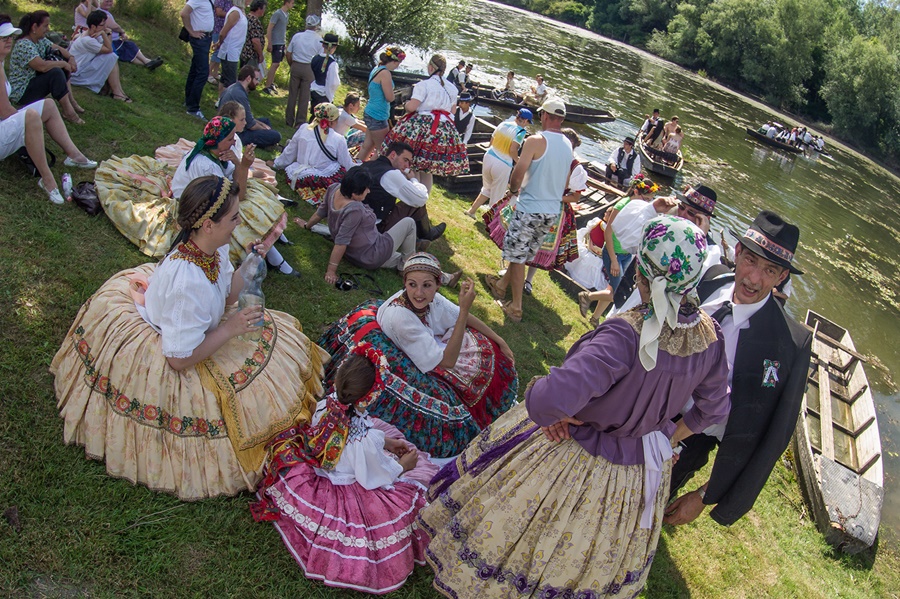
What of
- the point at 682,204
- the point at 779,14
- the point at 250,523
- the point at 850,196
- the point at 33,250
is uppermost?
the point at 779,14

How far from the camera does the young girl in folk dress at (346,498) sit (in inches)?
133

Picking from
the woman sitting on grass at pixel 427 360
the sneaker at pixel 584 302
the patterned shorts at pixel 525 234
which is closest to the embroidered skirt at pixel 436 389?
the woman sitting on grass at pixel 427 360

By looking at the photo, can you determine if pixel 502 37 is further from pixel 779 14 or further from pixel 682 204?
pixel 682 204

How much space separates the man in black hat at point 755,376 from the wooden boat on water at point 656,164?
55.5ft

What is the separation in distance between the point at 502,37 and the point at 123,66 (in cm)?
3391

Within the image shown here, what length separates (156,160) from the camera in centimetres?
634

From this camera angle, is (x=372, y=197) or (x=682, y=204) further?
(x=372, y=197)

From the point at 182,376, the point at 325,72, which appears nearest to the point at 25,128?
the point at 182,376

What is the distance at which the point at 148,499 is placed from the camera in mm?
3492

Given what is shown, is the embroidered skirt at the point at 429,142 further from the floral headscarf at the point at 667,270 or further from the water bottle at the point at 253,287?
the floral headscarf at the point at 667,270

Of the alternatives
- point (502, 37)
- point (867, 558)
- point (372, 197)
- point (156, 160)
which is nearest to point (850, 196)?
point (502, 37)

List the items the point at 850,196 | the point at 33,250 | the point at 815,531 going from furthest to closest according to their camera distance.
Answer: the point at 850,196 < the point at 815,531 < the point at 33,250

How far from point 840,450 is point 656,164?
44.1 ft

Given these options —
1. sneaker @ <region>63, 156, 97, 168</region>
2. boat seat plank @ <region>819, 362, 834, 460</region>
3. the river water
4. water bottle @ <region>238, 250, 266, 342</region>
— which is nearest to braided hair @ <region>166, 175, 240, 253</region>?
water bottle @ <region>238, 250, 266, 342</region>
